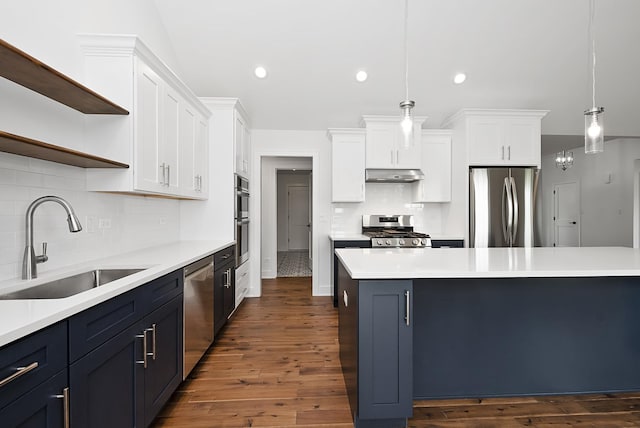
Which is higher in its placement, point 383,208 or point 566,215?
point 383,208

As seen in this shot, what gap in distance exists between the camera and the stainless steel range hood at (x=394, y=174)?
4.23 metres

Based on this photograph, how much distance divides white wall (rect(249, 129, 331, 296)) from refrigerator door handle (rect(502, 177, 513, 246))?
2.38 m

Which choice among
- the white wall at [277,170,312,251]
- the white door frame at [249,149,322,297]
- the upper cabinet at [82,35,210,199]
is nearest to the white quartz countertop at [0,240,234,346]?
the upper cabinet at [82,35,210,199]

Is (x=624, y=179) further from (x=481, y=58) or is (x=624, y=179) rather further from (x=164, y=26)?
(x=164, y=26)

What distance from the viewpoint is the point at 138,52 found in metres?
2.11

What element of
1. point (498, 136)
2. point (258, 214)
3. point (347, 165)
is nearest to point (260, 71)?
point (347, 165)

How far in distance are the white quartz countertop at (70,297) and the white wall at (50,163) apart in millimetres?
143

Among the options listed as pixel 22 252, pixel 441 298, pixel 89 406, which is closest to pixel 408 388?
pixel 441 298

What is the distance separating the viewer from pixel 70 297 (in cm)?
120

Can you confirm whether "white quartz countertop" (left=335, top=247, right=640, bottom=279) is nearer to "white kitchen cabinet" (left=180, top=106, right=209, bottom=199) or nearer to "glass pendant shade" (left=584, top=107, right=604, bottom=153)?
"glass pendant shade" (left=584, top=107, right=604, bottom=153)

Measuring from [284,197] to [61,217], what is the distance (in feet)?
26.1

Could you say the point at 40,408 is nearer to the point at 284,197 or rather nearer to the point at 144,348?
the point at 144,348

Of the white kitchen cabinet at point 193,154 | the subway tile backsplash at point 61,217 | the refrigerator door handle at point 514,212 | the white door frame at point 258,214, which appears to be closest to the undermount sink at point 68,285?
the subway tile backsplash at point 61,217

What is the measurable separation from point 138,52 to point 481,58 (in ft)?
12.3
